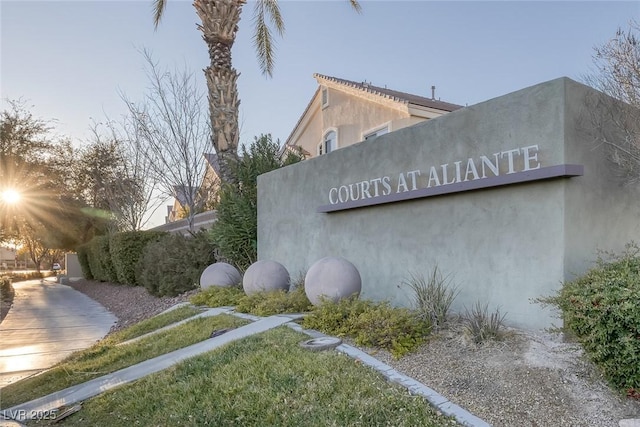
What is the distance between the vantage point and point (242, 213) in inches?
504

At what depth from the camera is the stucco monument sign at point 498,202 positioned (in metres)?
5.71

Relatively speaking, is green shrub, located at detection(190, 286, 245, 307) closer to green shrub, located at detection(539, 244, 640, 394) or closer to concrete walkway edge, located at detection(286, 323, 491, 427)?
concrete walkway edge, located at detection(286, 323, 491, 427)

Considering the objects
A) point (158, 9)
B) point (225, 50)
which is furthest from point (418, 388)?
point (158, 9)

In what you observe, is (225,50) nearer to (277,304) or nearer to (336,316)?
(277,304)

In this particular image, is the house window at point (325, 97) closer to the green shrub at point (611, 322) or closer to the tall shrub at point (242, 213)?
the tall shrub at point (242, 213)

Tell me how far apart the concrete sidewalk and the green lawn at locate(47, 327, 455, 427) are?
3.46 m

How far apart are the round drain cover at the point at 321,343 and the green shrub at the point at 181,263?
8.38 meters

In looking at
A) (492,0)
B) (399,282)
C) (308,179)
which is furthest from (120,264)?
(492,0)

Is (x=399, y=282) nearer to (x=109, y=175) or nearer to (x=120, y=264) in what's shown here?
(x=120, y=264)

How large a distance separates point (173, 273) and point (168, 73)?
7642 millimetres

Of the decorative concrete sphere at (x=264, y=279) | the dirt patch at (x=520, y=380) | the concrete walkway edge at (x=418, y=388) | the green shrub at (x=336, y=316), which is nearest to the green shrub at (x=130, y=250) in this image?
the decorative concrete sphere at (x=264, y=279)

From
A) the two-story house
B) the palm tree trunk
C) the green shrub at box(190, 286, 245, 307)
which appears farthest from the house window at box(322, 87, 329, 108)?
the green shrub at box(190, 286, 245, 307)

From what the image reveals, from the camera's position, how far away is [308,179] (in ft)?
34.3

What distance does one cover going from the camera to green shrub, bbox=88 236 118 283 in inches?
851
